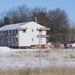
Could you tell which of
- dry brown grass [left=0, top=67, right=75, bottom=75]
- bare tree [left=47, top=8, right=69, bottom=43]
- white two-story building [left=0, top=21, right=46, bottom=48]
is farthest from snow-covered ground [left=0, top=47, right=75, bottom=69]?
bare tree [left=47, top=8, right=69, bottom=43]

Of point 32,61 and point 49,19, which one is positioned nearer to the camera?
point 32,61

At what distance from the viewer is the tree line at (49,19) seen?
354 ft

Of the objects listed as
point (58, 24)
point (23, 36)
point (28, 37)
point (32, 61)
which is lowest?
point (32, 61)

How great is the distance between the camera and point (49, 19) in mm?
115812

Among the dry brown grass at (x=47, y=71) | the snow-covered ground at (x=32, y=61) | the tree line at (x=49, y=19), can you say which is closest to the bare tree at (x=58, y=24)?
the tree line at (x=49, y=19)

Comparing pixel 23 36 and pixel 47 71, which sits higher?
pixel 23 36

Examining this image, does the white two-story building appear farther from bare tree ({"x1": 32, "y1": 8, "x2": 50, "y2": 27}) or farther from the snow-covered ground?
the snow-covered ground

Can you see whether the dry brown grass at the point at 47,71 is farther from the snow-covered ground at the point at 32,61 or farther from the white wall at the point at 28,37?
the white wall at the point at 28,37

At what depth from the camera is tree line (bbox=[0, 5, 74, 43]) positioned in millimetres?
107875

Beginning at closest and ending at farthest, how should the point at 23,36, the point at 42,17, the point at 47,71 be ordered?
the point at 47,71 → the point at 23,36 → the point at 42,17

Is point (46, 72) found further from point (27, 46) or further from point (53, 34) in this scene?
point (53, 34)

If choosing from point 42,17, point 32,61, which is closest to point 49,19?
point 42,17

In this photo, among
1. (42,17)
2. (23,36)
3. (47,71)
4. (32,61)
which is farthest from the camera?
(42,17)

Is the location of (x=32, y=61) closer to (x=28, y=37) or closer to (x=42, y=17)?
(x=28, y=37)
